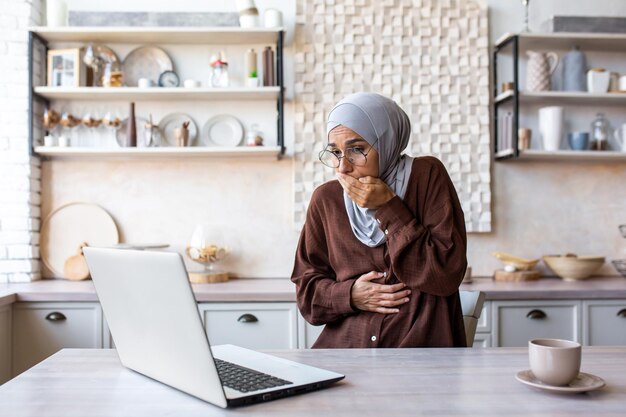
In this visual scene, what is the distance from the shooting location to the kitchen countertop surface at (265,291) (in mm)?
2873

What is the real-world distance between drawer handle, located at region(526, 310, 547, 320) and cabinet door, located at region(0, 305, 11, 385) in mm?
2303

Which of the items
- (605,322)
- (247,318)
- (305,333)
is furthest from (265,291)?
(605,322)

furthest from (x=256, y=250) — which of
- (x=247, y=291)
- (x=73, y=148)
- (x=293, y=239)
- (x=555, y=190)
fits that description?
(x=555, y=190)

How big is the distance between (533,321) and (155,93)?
212 centimetres

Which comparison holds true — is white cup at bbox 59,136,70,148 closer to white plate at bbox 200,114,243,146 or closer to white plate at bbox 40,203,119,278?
white plate at bbox 40,203,119,278

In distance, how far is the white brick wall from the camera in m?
3.28

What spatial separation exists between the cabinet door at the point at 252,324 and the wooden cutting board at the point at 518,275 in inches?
44.1

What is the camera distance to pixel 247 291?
2.91 meters

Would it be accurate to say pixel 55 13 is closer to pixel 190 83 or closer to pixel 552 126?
pixel 190 83

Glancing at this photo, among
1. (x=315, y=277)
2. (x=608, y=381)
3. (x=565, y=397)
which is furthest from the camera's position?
(x=315, y=277)

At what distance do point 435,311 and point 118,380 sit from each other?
84cm

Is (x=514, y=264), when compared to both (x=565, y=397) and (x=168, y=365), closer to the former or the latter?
(x=565, y=397)

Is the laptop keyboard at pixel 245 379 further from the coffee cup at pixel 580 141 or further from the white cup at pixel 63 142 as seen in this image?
the coffee cup at pixel 580 141

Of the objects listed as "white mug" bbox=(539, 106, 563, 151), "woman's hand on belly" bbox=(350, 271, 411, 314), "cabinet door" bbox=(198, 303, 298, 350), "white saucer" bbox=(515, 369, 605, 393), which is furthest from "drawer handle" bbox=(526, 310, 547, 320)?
"white saucer" bbox=(515, 369, 605, 393)
